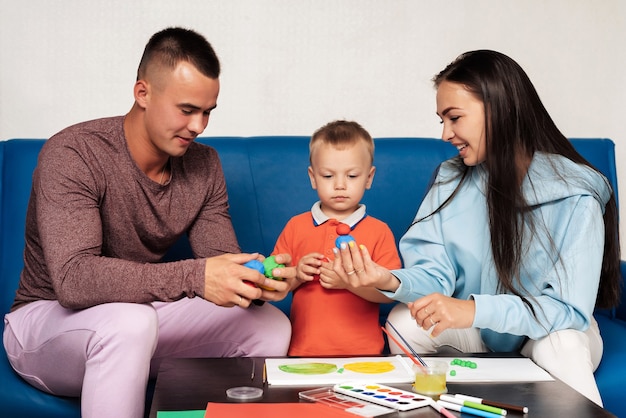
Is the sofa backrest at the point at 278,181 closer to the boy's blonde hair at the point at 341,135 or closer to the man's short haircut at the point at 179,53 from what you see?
the boy's blonde hair at the point at 341,135

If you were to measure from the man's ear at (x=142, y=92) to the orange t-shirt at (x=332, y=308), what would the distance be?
582 mm

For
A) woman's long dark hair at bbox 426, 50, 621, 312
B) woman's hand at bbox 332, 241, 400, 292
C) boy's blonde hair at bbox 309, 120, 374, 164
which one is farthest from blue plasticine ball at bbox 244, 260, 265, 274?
woman's long dark hair at bbox 426, 50, 621, 312

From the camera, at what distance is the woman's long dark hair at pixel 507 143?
2137mm

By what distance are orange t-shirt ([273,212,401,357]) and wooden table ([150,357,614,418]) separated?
0.48 m

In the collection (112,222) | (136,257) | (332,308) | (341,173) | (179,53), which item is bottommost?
(332,308)

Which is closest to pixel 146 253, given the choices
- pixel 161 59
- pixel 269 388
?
pixel 161 59

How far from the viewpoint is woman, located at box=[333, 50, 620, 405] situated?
6.47ft

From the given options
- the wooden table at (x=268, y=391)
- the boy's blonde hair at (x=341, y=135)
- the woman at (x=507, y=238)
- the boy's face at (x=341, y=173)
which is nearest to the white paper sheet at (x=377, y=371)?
the wooden table at (x=268, y=391)

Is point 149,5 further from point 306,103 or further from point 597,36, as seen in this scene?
point 597,36

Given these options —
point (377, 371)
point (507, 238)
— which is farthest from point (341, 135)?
point (377, 371)

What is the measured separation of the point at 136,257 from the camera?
225 centimetres

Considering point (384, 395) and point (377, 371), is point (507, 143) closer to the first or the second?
point (377, 371)

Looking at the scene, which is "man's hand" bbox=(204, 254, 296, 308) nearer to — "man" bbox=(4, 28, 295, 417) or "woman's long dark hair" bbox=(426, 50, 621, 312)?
"man" bbox=(4, 28, 295, 417)

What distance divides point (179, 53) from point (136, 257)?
1.90ft
